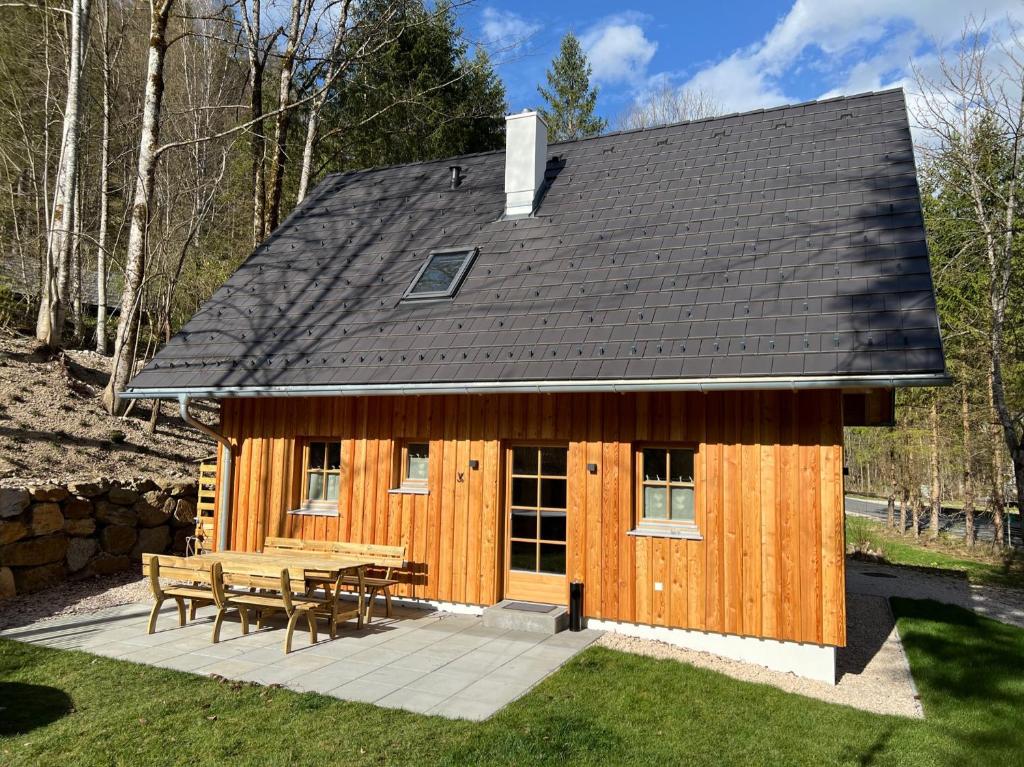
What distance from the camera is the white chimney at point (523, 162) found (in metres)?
11.1

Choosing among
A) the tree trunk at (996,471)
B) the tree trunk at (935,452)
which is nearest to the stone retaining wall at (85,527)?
the tree trunk at (996,471)

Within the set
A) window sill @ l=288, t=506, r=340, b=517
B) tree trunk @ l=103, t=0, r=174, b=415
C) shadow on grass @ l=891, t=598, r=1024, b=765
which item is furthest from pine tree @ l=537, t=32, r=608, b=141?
shadow on grass @ l=891, t=598, r=1024, b=765

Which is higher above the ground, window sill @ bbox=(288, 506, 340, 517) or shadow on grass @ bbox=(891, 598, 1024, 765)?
window sill @ bbox=(288, 506, 340, 517)

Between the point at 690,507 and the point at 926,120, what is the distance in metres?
12.2

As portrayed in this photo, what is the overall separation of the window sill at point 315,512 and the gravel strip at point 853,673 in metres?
4.04

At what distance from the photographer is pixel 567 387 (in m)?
7.70

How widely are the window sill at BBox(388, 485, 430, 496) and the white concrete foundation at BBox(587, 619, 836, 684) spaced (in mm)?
2827

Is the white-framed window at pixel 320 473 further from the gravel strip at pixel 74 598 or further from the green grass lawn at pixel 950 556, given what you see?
the green grass lawn at pixel 950 556

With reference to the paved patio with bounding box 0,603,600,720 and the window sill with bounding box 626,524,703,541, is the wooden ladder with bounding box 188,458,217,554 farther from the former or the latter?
the window sill with bounding box 626,524,703,541

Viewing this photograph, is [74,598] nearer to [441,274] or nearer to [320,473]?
[320,473]

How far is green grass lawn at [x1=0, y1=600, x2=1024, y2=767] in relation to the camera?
4691 millimetres

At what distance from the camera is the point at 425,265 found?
1062 cm

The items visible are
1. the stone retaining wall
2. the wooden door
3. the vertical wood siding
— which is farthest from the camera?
the stone retaining wall

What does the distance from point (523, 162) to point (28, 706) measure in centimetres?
916
